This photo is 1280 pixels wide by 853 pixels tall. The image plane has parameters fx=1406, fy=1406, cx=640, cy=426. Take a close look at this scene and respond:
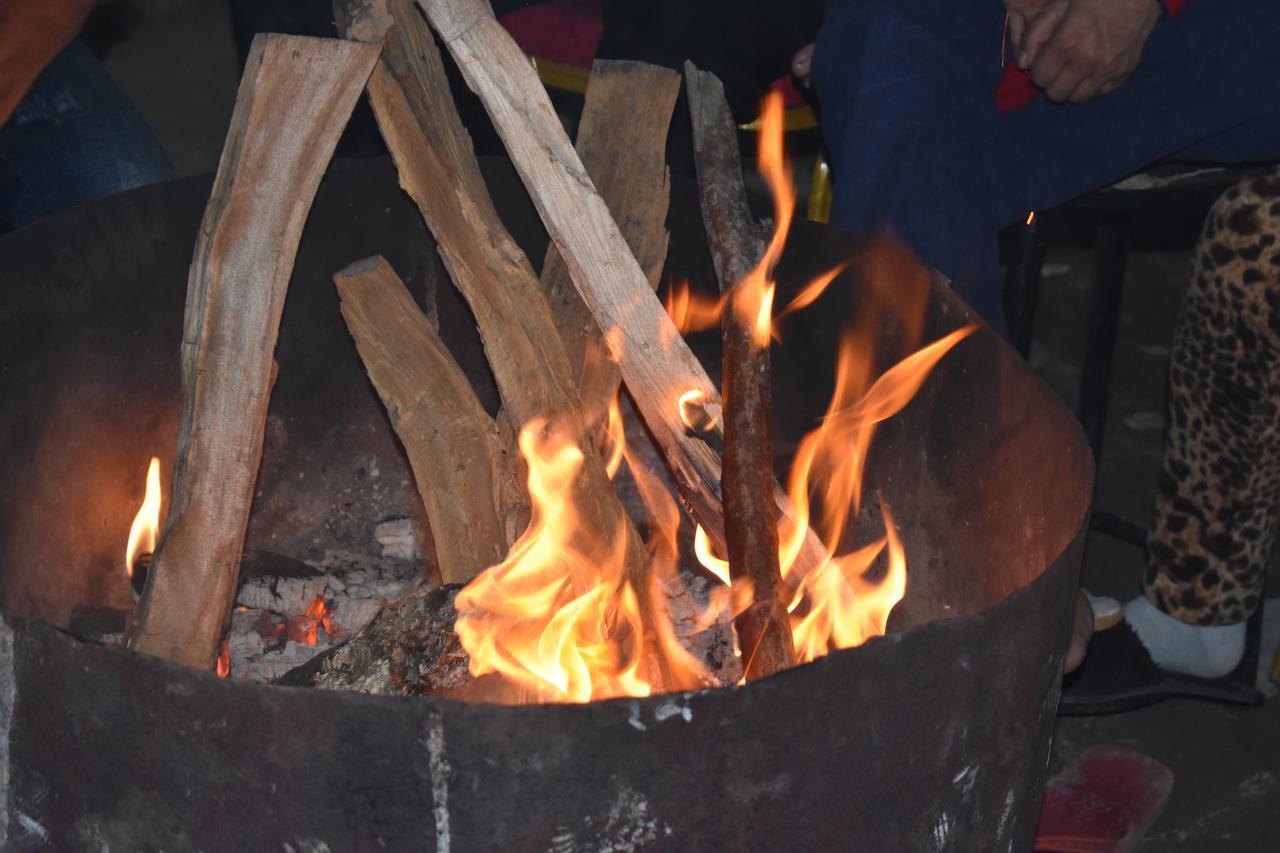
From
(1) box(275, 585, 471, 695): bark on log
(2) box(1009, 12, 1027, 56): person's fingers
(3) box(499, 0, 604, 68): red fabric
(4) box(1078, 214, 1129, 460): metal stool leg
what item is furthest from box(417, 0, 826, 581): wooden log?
(4) box(1078, 214, 1129, 460): metal stool leg

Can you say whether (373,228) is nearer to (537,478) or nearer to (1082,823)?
(537,478)

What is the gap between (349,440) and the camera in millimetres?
2418

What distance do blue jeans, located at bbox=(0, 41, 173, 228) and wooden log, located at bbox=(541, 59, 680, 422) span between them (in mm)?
881

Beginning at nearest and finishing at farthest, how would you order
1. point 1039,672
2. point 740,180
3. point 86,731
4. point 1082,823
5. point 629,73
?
point 86,731, point 1039,672, point 740,180, point 629,73, point 1082,823

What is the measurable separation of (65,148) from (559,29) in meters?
1.00

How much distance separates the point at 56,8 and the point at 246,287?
599mm

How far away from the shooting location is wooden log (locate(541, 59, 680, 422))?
2.10 m

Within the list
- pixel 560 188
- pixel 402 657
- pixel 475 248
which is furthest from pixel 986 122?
pixel 402 657

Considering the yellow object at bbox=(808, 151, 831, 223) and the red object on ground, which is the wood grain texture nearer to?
the yellow object at bbox=(808, 151, 831, 223)

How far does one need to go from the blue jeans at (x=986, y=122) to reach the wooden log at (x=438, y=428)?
0.74m

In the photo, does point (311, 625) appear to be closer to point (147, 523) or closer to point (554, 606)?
point (147, 523)

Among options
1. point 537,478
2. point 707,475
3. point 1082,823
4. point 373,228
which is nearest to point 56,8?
point 373,228

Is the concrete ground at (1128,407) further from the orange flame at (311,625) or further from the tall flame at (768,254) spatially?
the orange flame at (311,625)

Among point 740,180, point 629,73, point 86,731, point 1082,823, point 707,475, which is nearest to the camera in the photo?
point 86,731
